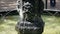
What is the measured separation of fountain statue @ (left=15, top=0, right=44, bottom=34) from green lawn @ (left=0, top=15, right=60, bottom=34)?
4.03ft

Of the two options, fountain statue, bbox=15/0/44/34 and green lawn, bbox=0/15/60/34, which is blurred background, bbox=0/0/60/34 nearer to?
green lawn, bbox=0/15/60/34

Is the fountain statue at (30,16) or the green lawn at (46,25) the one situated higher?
the fountain statue at (30,16)

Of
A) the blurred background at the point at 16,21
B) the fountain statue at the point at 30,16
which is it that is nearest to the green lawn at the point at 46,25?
the blurred background at the point at 16,21

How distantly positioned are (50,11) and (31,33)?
248cm

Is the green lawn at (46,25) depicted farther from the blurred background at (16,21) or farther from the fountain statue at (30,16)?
the fountain statue at (30,16)

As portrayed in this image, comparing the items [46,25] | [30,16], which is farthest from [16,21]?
[30,16]

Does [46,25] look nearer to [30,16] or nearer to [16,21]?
[16,21]

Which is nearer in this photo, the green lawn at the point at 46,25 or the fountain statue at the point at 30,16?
the fountain statue at the point at 30,16

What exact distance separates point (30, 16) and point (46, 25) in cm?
177

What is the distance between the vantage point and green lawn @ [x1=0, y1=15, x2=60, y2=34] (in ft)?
11.8

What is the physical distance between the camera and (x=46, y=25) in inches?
158

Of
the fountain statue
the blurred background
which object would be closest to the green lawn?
the blurred background

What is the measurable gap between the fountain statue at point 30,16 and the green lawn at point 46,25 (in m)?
1.23

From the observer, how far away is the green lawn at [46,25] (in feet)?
11.8
